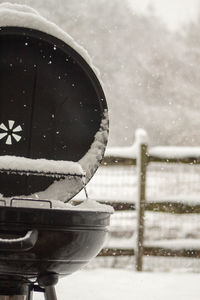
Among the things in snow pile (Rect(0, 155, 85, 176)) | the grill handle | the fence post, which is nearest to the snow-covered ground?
the fence post

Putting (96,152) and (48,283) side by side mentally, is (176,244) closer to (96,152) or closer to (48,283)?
(96,152)

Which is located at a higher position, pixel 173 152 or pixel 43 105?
pixel 173 152

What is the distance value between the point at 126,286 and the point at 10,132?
2548 millimetres

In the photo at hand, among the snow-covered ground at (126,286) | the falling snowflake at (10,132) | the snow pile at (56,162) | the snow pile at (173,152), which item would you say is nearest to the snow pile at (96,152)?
the snow pile at (56,162)

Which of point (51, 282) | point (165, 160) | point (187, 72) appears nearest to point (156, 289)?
point (165, 160)

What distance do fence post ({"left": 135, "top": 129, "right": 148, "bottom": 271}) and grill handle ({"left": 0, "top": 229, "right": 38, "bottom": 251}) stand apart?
398cm

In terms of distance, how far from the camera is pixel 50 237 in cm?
192

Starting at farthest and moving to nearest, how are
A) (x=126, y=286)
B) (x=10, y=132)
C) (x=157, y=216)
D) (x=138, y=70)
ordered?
(x=138, y=70), (x=157, y=216), (x=126, y=286), (x=10, y=132)

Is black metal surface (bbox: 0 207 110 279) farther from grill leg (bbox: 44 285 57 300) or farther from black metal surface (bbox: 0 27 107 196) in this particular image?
black metal surface (bbox: 0 27 107 196)

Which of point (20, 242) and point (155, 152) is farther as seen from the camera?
point (155, 152)

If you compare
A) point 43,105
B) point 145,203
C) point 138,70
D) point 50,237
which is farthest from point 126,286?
point 138,70

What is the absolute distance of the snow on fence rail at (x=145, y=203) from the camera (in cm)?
583

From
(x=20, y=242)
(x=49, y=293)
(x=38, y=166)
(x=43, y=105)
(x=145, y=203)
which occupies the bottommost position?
(x=49, y=293)

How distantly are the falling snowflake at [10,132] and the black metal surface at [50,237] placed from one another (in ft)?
2.06
